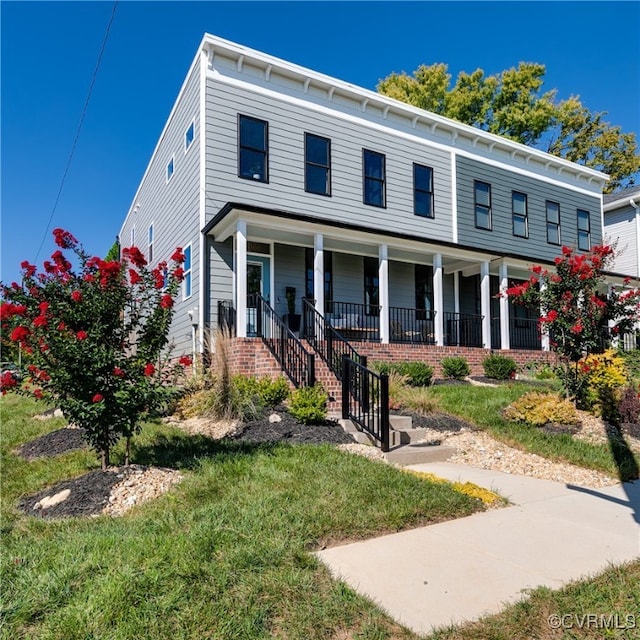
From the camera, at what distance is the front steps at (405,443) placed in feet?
20.8

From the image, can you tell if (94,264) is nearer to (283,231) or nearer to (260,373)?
(260,373)

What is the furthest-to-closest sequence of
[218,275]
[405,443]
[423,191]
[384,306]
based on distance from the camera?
[423,191] < [384,306] < [218,275] < [405,443]

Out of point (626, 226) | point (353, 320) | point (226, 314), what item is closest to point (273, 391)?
point (226, 314)

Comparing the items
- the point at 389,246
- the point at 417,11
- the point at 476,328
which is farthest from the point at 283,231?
the point at 476,328

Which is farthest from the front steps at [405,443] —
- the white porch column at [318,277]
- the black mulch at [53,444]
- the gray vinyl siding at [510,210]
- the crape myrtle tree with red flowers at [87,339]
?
the gray vinyl siding at [510,210]

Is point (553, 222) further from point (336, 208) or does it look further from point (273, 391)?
point (273, 391)

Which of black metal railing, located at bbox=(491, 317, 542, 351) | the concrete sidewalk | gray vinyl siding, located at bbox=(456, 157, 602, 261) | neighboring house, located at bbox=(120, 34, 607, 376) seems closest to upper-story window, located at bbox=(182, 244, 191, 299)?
neighboring house, located at bbox=(120, 34, 607, 376)

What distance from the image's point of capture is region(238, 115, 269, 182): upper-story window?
1206 cm

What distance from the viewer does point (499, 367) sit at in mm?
12477

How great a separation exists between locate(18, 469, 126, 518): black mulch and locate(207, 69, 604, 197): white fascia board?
392 inches

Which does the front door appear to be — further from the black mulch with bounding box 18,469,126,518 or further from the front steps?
the black mulch with bounding box 18,469,126,518

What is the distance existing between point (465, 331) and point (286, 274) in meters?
5.67

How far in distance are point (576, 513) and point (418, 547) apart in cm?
186

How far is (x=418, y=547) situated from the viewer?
350cm
